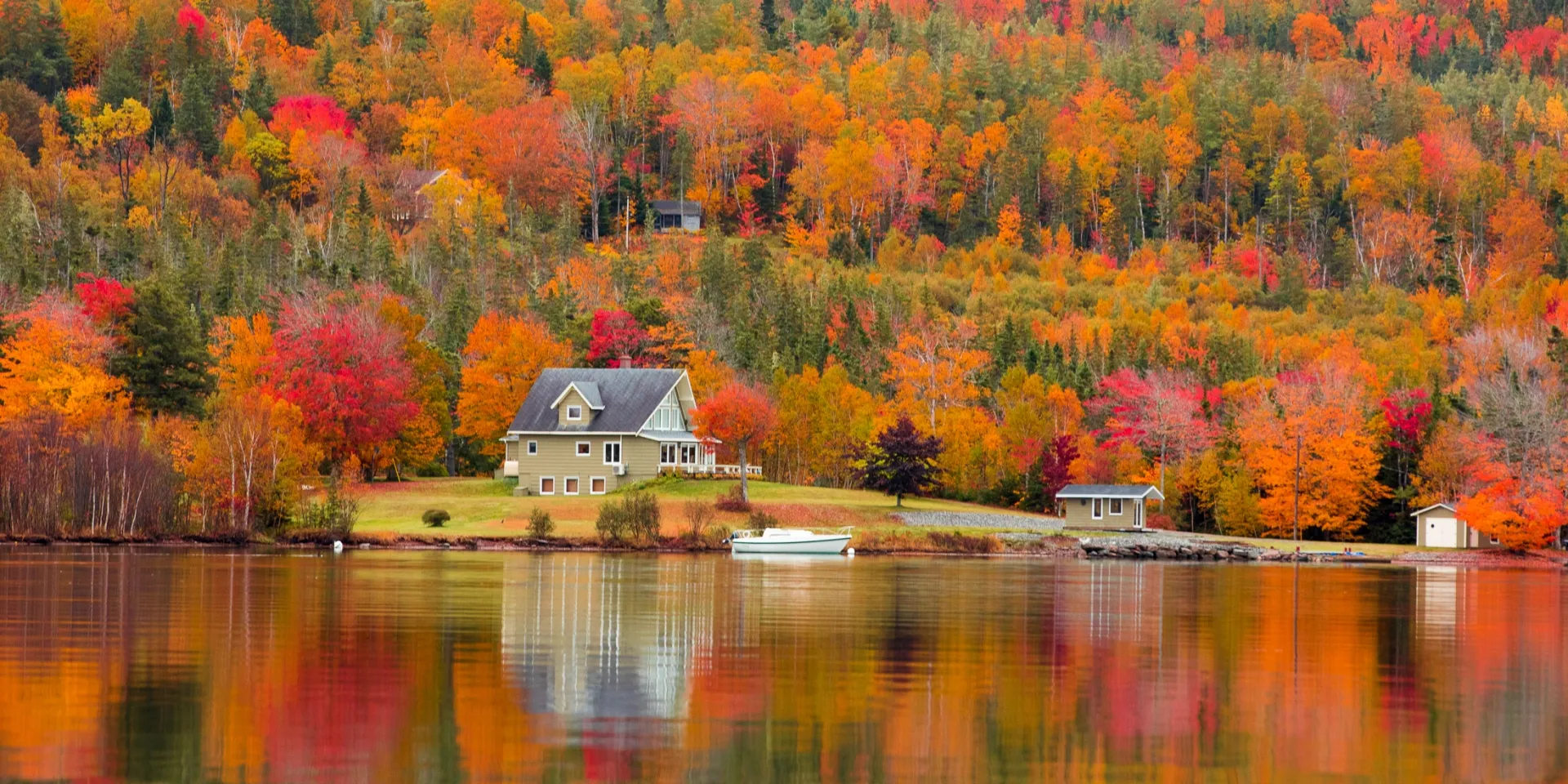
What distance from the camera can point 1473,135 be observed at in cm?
18562

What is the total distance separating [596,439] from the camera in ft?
291

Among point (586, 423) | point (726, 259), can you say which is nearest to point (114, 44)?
point (726, 259)

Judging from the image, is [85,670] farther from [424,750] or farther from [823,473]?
[823,473]

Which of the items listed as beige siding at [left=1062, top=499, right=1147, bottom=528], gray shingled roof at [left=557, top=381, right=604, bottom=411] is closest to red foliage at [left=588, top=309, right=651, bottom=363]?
gray shingled roof at [left=557, top=381, right=604, bottom=411]

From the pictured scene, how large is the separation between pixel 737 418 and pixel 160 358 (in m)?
26.4

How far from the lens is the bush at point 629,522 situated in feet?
232

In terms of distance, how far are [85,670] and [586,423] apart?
210 feet

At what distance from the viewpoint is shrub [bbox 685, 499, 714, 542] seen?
2883 inches

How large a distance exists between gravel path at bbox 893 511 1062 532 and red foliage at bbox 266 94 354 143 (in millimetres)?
95128

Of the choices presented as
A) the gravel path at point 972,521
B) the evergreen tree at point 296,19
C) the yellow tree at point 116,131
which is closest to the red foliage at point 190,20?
the evergreen tree at point 296,19

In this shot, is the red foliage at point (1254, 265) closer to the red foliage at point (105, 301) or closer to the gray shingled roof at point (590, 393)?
the gray shingled roof at point (590, 393)

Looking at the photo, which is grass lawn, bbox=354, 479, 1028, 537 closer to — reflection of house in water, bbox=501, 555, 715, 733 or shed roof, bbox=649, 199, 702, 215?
reflection of house in water, bbox=501, 555, 715, 733

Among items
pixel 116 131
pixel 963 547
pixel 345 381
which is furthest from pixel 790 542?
pixel 116 131

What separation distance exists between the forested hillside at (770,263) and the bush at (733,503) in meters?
11.6
